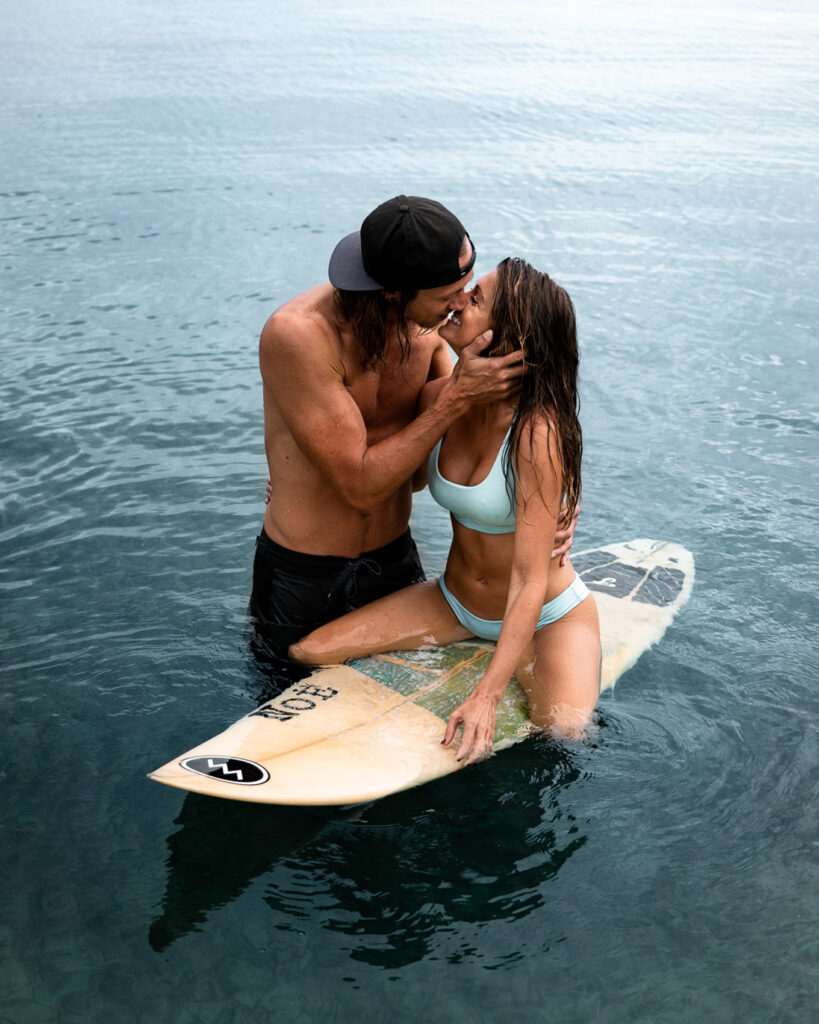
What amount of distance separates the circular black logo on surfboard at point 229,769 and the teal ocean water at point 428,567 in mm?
402

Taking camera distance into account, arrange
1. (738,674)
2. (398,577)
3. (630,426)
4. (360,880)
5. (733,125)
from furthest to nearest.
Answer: (733,125) → (630,426) → (738,674) → (398,577) → (360,880)

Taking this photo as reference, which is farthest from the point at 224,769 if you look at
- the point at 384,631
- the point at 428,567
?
the point at 428,567

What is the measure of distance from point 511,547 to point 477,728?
0.77 meters

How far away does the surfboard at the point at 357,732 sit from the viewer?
12.8 ft

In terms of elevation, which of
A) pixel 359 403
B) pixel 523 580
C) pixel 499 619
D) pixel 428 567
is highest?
pixel 359 403

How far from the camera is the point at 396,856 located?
13.4 feet

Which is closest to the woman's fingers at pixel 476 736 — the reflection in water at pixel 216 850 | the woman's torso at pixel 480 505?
the woman's torso at pixel 480 505

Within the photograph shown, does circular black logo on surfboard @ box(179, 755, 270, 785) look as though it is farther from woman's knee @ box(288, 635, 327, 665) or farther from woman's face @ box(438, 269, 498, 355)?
woman's face @ box(438, 269, 498, 355)

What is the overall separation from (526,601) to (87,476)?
161 inches

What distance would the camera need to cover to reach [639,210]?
42.9ft

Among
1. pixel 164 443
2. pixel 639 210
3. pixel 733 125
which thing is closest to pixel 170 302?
pixel 164 443

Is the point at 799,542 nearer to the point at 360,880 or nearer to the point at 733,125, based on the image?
the point at 360,880

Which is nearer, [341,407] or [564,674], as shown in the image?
[341,407]

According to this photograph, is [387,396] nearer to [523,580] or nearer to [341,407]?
[341,407]
